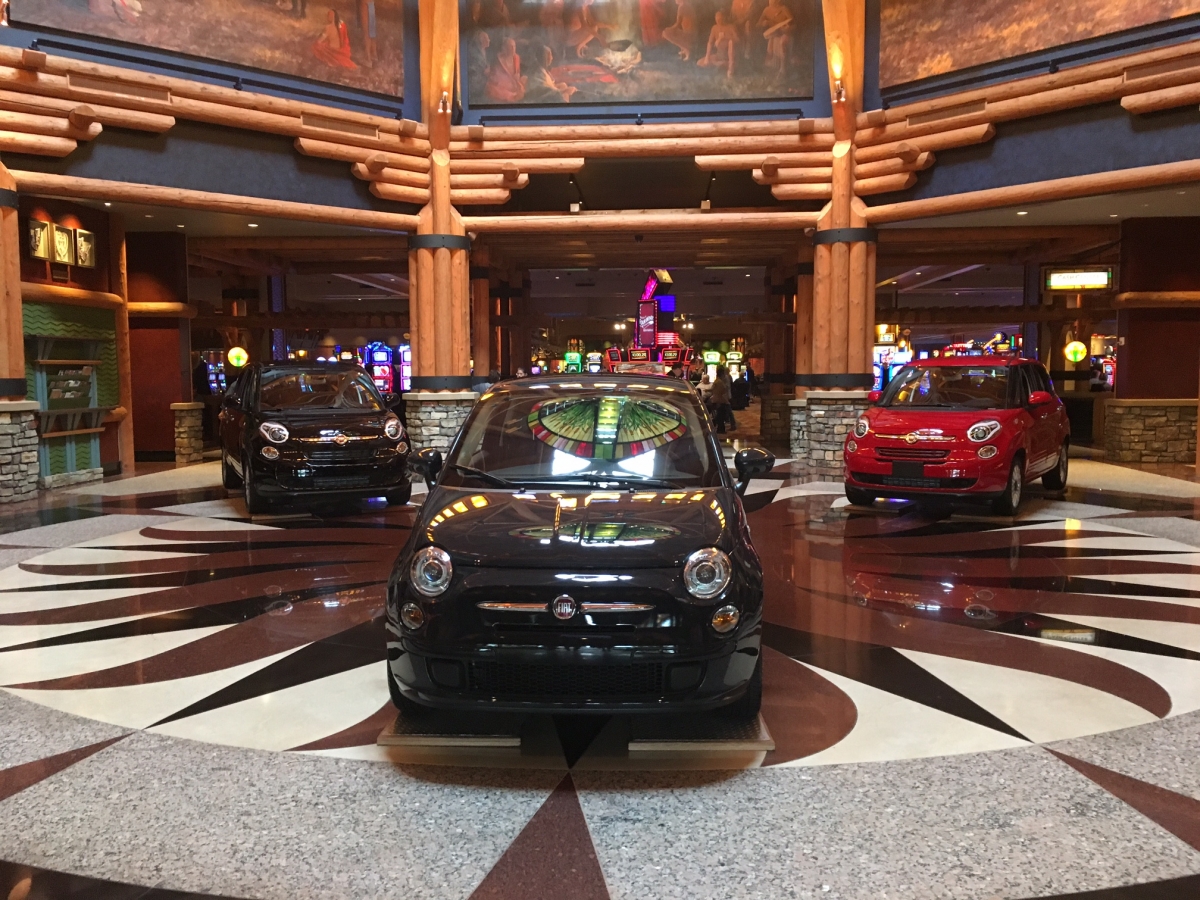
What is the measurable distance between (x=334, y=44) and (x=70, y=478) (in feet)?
23.4

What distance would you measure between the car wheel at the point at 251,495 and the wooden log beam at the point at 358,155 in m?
4.99

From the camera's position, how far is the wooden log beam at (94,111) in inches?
427

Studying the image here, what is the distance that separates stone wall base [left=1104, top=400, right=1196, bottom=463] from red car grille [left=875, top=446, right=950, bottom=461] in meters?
7.80

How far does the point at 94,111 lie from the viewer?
11180 mm

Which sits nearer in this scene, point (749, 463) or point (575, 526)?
point (575, 526)

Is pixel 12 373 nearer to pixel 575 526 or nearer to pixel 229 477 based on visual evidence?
pixel 229 477

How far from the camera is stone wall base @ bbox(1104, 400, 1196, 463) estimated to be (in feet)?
50.3

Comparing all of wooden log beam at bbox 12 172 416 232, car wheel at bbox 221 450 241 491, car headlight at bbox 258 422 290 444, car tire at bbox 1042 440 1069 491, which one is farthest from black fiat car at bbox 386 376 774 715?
wooden log beam at bbox 12 172 416 232

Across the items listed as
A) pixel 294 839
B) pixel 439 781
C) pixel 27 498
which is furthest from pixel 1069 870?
pixel 27 498

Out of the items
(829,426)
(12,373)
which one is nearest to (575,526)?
(12,373)

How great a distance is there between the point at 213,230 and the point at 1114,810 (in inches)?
599

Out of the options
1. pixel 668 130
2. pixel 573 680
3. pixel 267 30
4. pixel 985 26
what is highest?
pixel 267 30

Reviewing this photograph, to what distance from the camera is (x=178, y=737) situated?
4266 millimetres

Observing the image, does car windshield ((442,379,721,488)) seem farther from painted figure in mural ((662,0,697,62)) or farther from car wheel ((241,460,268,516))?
painted figure in mural ((662,0,697,62))
